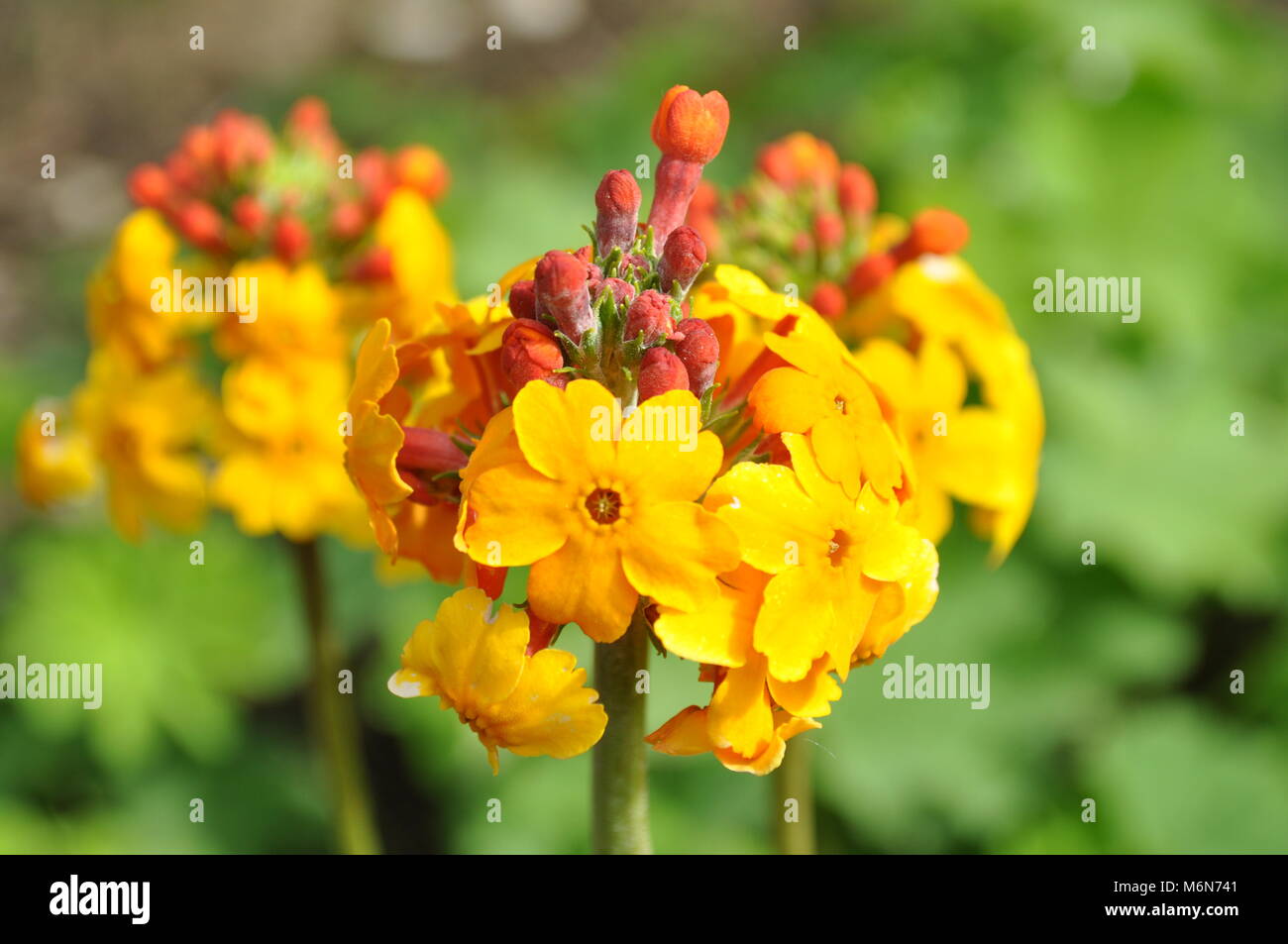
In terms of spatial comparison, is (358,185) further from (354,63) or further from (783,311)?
(354,63)

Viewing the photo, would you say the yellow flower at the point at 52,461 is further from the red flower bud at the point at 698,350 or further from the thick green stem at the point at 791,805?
the red flower bud at the point at 698,350

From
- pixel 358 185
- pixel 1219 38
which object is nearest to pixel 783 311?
pixel 358 185

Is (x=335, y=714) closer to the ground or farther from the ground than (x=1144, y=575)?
closer to the ground

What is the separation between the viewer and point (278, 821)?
18.7ft

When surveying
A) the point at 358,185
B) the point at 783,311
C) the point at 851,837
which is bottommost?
the point at 851,837

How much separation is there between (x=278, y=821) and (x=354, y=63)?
621cm

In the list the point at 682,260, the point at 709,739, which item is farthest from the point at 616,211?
the point at 709,739

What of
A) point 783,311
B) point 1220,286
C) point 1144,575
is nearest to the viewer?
point 783,311

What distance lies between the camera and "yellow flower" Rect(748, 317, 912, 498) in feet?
7.34

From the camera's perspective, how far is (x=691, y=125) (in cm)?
256

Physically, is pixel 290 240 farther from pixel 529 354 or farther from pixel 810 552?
pixel 810 552

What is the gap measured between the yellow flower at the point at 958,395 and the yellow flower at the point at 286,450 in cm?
161

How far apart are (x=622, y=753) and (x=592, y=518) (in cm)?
58

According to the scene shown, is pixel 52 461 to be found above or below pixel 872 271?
below
